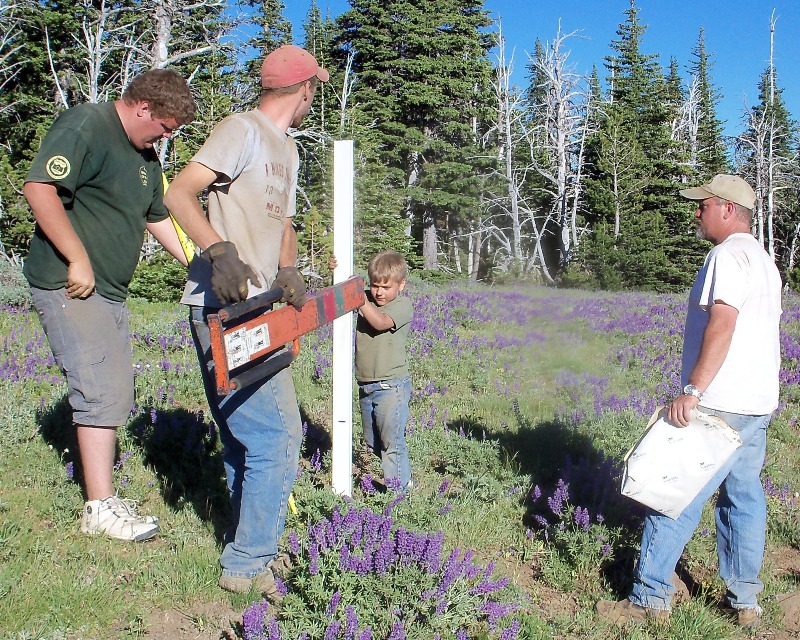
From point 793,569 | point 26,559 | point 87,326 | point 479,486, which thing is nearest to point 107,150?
point 87,326

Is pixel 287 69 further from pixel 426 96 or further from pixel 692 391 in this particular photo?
pixel 426 96

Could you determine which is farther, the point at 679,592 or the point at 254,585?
the point at 679,592

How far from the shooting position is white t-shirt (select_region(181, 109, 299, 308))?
9.43ft

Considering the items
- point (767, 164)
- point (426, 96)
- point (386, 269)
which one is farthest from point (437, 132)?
point (386, 269)

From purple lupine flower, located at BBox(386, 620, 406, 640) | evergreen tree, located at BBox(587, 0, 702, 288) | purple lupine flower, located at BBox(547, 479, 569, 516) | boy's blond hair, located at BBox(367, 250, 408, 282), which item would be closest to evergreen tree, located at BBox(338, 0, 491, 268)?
evergreen tree, located at BBox(587, 0, 702, 288)

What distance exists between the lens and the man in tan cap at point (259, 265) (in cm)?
292

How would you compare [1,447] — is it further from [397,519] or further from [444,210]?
[444,210]

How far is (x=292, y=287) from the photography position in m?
2.89

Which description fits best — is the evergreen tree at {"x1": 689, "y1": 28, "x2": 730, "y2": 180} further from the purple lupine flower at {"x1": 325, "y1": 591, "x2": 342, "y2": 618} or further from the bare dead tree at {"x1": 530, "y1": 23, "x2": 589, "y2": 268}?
the purple lupine flower at {"x1": 325, "y1": 591, "x2": 342, "y2": 618}

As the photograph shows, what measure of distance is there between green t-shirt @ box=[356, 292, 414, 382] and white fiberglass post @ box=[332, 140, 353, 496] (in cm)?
59

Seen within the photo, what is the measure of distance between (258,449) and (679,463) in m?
1.84

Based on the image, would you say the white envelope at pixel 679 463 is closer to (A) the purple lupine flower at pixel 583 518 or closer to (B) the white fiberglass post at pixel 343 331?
(A) the purple lupine flower at pixel 583 518

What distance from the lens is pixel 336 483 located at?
3.77 metres

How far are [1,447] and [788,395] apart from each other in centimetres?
727
